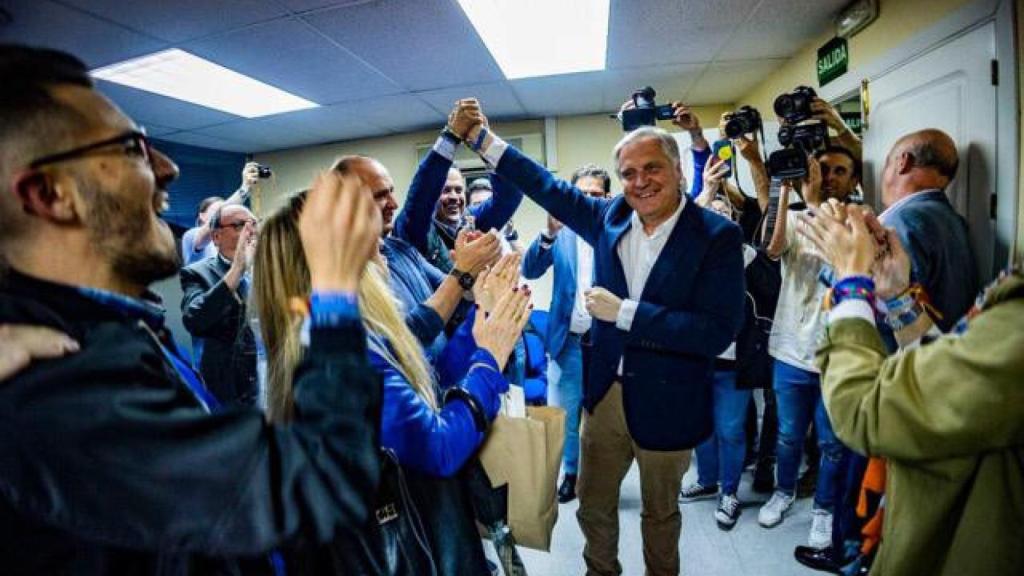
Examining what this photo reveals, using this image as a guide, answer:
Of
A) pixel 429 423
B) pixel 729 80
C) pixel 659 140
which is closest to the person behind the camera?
pixel 429 423

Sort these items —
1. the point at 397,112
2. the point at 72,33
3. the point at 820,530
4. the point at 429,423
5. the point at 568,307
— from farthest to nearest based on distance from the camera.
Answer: the point at 397,112 → the point at 568,307 → the point at 72,33 → the point at 820,530 → the point at 429,423

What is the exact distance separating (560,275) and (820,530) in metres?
1.79

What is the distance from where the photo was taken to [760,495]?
8.78ft

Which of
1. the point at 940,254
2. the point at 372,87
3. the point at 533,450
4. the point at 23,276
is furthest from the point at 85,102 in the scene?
the point at 372,87

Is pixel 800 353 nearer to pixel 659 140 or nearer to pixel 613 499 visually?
pixel 613 499

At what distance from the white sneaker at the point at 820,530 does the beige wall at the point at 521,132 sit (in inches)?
156

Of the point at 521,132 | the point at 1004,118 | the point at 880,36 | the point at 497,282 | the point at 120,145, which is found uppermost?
the point at 521,132

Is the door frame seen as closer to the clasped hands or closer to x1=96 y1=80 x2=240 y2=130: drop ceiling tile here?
the clasped hands

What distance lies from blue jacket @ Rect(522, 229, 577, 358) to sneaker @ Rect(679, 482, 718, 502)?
3.57 ft

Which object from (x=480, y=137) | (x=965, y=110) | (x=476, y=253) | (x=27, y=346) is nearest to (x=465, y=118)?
(x=480, y=137)

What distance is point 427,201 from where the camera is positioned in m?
1.86

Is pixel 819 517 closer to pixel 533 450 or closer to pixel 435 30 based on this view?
pixel 533 450

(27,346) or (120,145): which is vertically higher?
(120,145)

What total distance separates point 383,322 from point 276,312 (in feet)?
0.72
